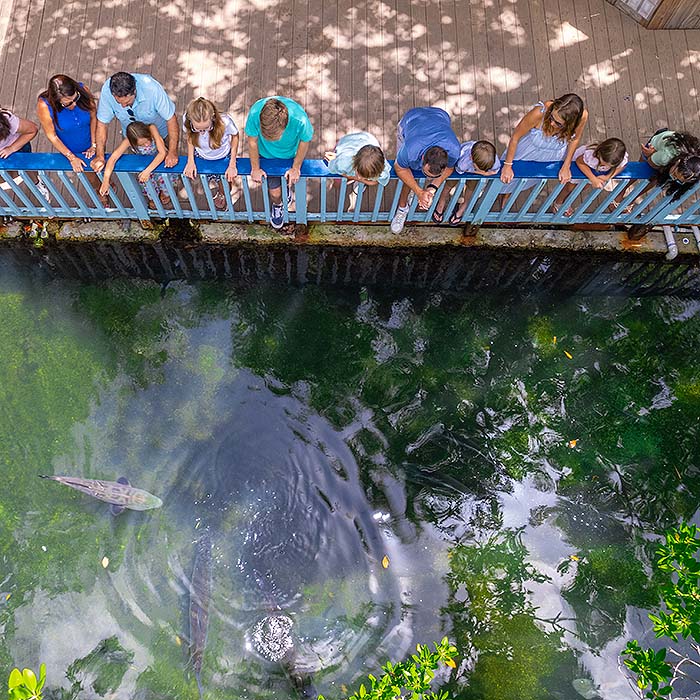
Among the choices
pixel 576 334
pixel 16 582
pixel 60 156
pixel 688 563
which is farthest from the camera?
pixel 576 334

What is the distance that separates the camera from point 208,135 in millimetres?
4430

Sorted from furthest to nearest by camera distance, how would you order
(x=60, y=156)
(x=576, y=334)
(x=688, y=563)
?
(x=576, y=334), (x=60, y=156), (x=688, y=563)

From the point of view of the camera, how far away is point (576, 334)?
5539mm

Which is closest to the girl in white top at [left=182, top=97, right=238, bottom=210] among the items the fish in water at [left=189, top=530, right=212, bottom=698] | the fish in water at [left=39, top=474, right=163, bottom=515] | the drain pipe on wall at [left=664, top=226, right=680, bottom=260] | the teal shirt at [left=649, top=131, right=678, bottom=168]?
the fish in water at [left=39, top=474, right=163, bottom=515]

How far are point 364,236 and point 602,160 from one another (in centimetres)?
224

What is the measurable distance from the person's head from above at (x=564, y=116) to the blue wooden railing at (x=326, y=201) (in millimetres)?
265

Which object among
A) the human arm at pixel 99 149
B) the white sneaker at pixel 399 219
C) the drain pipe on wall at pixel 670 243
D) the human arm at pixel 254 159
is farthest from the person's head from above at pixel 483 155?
the human arm at pixel 99 149

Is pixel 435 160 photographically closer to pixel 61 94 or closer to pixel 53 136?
pixel 61 94

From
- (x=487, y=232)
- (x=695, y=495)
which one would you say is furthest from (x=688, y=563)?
(x=487, y=232)

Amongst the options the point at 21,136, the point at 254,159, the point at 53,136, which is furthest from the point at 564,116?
Answer: the point at 21,136

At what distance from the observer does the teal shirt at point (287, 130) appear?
168 inches

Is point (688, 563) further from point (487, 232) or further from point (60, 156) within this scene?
point (60, 156)

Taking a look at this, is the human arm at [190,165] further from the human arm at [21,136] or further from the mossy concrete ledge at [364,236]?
the human arm at [21,136]

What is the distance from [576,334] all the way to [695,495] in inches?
70.5
